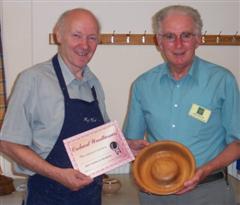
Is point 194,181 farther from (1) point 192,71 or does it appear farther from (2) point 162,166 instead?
(1) point 192,71

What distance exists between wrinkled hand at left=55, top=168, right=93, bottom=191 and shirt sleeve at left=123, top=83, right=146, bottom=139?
386 millimetres

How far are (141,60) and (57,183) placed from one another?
1.29 m

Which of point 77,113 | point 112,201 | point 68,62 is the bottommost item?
point 112,201

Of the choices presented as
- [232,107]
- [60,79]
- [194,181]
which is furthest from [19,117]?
[232,107]

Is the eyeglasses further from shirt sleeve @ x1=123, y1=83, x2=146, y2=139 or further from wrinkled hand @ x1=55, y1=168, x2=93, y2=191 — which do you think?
wrinkled hand @ x1=55, y1=168, x2=93, y2=191

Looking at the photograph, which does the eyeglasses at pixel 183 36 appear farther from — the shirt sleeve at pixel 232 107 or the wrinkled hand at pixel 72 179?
the wrinkled hand at pixel 72 179

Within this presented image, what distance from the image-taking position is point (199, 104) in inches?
65.0

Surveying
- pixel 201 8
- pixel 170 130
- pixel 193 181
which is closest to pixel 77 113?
pixel 170 130

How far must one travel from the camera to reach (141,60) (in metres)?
2.70

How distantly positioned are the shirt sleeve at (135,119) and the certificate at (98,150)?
203 millimetres

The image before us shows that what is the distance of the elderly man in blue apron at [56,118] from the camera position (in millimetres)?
1518

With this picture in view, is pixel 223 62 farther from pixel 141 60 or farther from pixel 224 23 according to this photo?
pixel 141 60

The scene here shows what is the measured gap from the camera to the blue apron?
157cm

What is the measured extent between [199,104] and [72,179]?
56 cm
